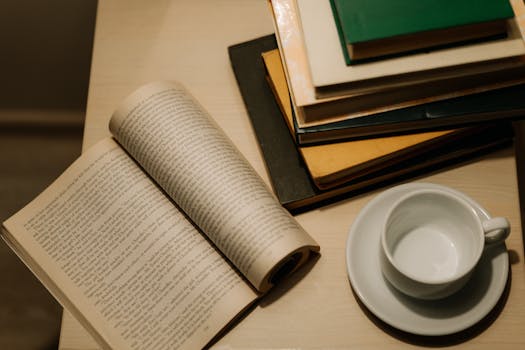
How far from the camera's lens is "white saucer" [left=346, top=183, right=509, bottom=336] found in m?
0.57

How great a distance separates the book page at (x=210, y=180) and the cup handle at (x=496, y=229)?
179mm

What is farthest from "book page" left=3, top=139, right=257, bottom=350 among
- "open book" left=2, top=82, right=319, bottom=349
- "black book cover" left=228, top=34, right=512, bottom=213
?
"black book cover" left=228, top=34, right=512, bottom=213

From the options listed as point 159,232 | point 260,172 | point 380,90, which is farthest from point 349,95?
point 159,232

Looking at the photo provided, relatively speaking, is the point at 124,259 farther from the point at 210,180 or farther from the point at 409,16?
the point at 409,16

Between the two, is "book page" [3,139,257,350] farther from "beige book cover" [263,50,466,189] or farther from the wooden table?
"beige book cover" [263,50,466,189]

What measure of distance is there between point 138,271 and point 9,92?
85cm

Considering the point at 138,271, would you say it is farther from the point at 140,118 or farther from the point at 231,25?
the point at 231,25

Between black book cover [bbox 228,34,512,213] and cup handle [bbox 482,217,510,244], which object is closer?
cup handle [bbox 482,217,510,244]

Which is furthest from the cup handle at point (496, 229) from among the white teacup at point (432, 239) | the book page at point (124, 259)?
the book page at point (124, 259)

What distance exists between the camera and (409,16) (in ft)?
1.87

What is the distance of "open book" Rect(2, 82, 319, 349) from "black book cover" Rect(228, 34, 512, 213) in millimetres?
38

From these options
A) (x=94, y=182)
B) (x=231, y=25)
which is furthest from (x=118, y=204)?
(x=231, y=25)

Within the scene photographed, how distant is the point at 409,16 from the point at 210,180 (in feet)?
0.91

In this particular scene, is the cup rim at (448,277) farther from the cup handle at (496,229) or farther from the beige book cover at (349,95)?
the beige book cover at (349,95)
